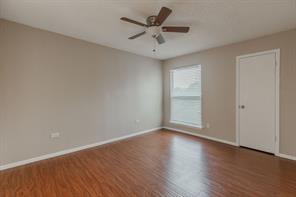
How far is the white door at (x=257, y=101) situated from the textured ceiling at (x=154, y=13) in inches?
23.8

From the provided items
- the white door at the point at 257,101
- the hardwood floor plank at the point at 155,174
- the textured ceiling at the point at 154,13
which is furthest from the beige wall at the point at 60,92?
the white door at the point at 257,101

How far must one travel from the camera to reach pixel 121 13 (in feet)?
8.20

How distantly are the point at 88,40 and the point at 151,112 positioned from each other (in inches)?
113

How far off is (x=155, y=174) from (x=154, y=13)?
8.26 feet

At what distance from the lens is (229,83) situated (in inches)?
156

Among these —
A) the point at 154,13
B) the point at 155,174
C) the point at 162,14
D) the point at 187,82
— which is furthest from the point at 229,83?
the point at 155,174

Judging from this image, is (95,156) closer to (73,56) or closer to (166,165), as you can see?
(166,165)

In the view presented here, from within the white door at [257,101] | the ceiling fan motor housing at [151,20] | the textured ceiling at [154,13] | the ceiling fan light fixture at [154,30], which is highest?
the textured ceiling at [154,13]

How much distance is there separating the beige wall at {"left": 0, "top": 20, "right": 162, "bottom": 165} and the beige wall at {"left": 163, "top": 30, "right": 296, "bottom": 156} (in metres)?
1.94

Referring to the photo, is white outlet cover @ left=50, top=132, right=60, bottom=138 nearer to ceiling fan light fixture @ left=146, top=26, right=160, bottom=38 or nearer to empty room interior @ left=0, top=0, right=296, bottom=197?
empty room interior @ left=0, top=0, right=296, bottom=197

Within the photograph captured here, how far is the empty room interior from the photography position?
2.30 m

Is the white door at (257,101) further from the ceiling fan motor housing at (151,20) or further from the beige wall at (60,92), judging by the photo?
the beige wall at (60,92)

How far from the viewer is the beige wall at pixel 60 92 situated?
280 centimetres

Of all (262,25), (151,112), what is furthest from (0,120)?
(262,25)
